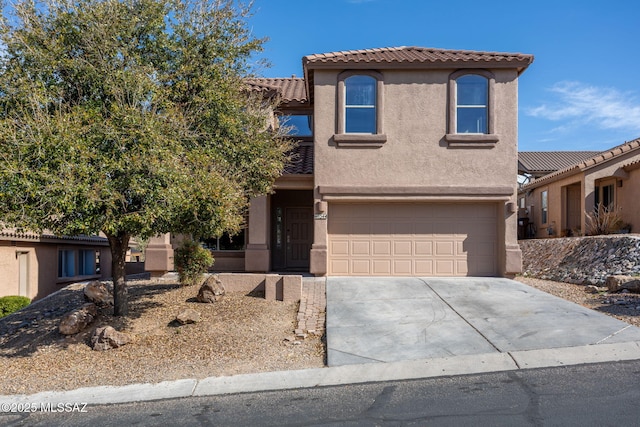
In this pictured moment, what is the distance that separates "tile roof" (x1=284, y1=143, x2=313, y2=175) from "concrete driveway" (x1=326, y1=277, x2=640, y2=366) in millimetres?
3846

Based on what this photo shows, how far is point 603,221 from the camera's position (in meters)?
18.8

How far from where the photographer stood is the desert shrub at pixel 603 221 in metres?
18.5

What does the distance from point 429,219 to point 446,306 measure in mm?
4220

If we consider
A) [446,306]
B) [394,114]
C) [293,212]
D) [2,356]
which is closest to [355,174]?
[394,114]

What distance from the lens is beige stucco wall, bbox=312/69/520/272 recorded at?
49.4ft

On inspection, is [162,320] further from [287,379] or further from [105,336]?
[287,379]

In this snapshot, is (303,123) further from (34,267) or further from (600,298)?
(34,267)

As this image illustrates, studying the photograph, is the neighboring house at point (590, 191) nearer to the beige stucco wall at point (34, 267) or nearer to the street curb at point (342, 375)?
the street curb at point (342, 375)

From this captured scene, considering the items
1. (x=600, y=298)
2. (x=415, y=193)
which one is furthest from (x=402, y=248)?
(x=600, y=298)

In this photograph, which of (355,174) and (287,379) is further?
(355,174)

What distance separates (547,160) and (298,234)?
20.8m

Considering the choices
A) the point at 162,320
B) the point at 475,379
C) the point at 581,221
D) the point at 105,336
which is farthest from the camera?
the point at 581,221

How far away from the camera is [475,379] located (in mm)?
7559

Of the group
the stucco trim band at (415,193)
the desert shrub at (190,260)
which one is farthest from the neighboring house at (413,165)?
the desert shrub at (190,260)
